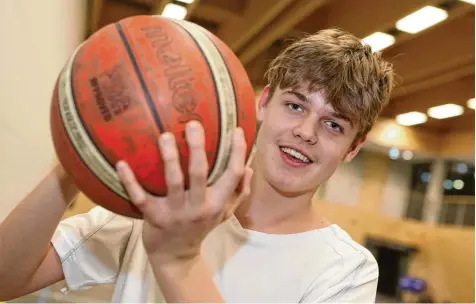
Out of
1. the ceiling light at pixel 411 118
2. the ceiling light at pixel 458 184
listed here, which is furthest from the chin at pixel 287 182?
the ceiling light at pixel 458 184

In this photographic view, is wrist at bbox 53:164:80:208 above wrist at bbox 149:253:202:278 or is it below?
above

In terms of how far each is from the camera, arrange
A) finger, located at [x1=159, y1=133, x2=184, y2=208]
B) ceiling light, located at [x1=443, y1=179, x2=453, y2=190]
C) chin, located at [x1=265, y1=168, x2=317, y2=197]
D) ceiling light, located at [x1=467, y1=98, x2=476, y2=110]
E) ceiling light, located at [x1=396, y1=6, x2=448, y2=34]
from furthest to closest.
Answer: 1. ceiling light, located at [x1=443, y1=179, x2=453, y2=190]
2. ceiling light, located at [x1=467, y1=98, x2=476, y2=110]
3. ceiling light, located at [x1=396, y1=6, x2=448, y2=34]
4. chin, located at [x1=265, y1=168, x2=317, y2=197]
5. finger, located at [x1=159, y1=133, x2=184, y2=208]

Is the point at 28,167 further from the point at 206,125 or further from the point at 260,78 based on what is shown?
the point at 260,78

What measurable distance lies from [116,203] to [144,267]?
1.14 ft

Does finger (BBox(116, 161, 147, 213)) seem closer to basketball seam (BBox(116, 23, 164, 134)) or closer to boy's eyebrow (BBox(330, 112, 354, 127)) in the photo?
basketball seam (BBox(116, 23, 164, 134))

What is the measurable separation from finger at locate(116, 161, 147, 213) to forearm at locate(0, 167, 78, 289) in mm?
301

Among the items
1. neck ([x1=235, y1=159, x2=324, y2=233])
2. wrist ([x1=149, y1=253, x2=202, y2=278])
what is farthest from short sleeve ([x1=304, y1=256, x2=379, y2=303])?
wrist ([x1=149, y1=253, x2=202, y2=278])

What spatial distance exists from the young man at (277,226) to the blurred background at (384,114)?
0.69 m

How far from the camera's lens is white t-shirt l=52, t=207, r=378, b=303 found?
1.07 metres

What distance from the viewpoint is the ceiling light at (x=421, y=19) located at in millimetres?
3646

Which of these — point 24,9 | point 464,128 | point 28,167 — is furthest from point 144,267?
point 464,128

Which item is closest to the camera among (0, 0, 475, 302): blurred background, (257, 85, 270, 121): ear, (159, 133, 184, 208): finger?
(159, 133, 184, 208): finger

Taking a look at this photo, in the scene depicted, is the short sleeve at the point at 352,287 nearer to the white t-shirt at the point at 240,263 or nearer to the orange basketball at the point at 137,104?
the white t-shirt at the point at 240,263

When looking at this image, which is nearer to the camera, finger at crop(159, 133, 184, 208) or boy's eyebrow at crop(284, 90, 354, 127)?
finger at crop(159, 133, 184, 208)
